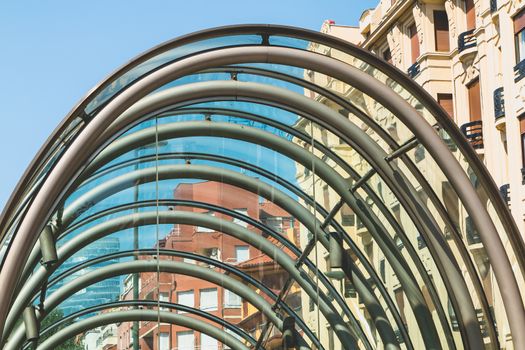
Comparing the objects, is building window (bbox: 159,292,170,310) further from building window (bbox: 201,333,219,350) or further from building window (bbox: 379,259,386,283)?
building window (bbox: 379,259,386,283)

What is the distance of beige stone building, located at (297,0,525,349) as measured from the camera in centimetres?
1664

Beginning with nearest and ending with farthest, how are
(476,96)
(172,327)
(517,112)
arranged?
(172,327) < (517,112) < (476,96)

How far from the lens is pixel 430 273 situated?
55.5 ft

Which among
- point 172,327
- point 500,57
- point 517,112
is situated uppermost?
point 500,57

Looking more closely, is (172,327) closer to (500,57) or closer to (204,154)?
(204,154)

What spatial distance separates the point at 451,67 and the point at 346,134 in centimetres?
2073

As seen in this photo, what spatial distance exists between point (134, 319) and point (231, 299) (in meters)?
1.50

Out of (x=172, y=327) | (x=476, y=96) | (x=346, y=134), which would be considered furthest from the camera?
(x=476, y=96)

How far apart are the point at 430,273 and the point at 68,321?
218 inches

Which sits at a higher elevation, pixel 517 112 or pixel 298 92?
pixel 517 112

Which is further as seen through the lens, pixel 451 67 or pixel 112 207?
pixel 451 67

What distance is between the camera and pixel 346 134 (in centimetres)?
1653

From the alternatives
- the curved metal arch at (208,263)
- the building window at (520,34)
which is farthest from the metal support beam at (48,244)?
the building window at (520,34)

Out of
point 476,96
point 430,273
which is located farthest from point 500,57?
point 430,273
